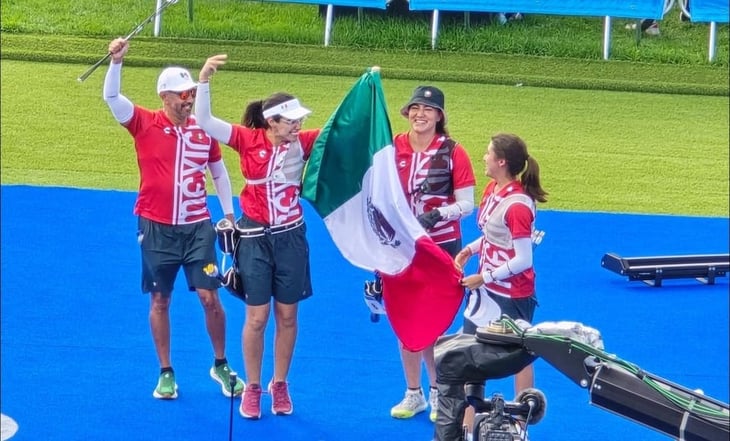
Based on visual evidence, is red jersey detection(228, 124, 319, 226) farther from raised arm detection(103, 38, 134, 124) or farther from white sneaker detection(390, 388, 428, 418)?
white sneaker detection(390, 388, 428, 418)

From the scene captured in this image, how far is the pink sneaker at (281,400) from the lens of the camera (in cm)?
696

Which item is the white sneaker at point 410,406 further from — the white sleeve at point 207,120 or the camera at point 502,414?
the camera at point 502,414

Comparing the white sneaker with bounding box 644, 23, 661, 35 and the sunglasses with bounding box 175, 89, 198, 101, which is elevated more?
the white sneaker with bounding box 644, 23, 661, 35

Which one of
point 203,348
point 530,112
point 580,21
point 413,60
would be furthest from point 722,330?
point 580,21

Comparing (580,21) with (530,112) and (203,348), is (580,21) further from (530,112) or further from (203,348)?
(203,348)

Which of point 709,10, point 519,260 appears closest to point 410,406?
point 519,260

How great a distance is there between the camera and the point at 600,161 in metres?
12.9

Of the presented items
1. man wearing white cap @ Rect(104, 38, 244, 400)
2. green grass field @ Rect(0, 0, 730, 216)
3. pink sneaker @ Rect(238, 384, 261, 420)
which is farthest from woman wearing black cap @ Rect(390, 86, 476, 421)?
green grass field @ Rect(0, 0, 730, 216)

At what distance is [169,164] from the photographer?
22.8ft

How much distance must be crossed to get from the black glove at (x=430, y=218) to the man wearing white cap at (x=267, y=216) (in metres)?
0.70

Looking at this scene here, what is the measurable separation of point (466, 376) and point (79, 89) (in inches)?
406

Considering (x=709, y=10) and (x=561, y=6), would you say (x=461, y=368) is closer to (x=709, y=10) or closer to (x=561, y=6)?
(x=561, y=6)

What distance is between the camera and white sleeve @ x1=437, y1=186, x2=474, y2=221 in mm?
6727

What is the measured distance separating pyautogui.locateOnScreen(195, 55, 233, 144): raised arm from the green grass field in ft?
16.1
